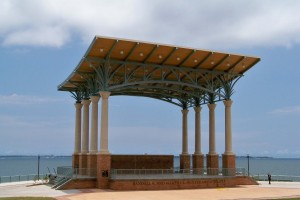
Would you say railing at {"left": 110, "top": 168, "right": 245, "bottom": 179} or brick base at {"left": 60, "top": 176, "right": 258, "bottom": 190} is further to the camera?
railing at {"left": 110, "top": 168, "right": 245, "bottom": 179}

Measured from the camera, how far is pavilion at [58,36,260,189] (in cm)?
3550

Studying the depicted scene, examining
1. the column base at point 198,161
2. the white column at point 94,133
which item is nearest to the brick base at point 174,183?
the white column at point 94,133

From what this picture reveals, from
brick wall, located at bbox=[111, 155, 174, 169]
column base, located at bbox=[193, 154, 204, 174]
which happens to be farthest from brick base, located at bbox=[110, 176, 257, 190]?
brick wall, located at bbox=[111, 155, 174, 169]

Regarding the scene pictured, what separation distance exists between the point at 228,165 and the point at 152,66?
11.7 meters

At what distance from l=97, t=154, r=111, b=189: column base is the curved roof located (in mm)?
5774

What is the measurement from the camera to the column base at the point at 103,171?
34.6 meters

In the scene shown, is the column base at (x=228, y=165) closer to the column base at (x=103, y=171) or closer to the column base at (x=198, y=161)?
the column base at (x=198, y=161)

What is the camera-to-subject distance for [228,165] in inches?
1604

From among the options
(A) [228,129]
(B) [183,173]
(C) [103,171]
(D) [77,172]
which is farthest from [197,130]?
(C) [103,171]

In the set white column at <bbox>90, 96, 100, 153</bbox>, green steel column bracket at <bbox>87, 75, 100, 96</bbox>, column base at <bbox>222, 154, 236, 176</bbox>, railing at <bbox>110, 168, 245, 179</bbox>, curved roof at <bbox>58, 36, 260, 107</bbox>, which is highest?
curved roof at <bbox>58, 36, 260, 107</bbox>

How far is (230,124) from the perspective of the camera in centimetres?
4184

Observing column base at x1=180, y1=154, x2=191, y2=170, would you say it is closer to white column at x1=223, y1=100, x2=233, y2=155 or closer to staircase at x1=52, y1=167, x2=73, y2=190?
white column at x1=223, y1=100, x2=233, y2=155

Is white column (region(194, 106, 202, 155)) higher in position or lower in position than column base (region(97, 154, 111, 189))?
higher

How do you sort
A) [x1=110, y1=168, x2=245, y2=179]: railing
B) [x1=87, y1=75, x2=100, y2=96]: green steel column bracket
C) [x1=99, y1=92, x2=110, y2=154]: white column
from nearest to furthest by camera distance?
[x1=99, y1=92, x2=110, y2=154]: white column < [x1=110, y1=168, x2=245, y2=179]: railing < [x1=87, y1=75, x2=100, y2=96]: green steel column bracket
